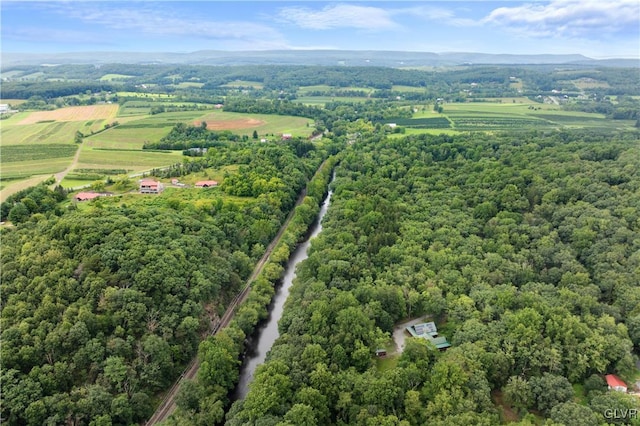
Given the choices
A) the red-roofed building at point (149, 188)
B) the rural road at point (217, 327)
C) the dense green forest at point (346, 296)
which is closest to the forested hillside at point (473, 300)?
the dense green forest at point (346, 296)

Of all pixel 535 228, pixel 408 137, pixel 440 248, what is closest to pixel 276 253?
pixel 440 248

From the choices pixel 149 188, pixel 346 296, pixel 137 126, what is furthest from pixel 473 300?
pixel 137 126

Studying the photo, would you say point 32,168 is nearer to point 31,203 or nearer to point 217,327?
point 31,203

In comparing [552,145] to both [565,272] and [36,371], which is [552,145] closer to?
[565,272]

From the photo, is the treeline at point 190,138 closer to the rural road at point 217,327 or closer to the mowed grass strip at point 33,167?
the mowed grass strip at point 33,167

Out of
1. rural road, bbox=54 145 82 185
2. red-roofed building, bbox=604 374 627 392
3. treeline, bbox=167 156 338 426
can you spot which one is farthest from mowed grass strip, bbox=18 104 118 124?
red-roofed building, bbox=604 374 627 392

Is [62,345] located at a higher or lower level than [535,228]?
lower
